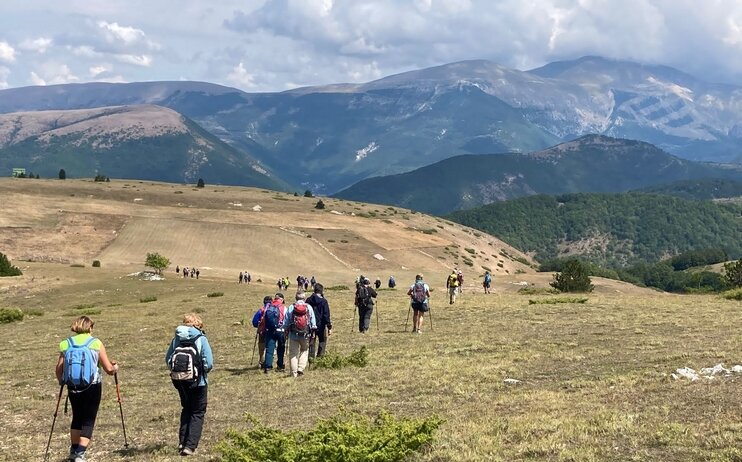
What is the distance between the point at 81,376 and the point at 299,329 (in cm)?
792

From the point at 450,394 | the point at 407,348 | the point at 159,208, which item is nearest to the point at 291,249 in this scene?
the point at 159,208

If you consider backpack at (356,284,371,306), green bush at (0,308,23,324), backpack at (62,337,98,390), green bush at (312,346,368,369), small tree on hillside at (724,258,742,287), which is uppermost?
small tree on hillside at (724,258,742,287)

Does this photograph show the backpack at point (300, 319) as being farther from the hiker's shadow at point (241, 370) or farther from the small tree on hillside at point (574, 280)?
the small tree on hillside at point (574, 280)

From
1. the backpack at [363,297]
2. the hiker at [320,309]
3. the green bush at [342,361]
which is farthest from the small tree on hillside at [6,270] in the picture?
the green bush at [342,361]

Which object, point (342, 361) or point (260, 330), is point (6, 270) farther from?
point (342, 361)

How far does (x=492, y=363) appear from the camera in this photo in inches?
707

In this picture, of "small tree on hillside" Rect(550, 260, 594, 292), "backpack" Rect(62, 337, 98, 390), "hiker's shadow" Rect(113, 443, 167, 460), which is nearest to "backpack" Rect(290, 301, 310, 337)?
"hiker's shadow" Rect(113, 443, 167, 460)

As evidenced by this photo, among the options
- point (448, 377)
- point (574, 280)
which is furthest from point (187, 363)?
point (574, 280)

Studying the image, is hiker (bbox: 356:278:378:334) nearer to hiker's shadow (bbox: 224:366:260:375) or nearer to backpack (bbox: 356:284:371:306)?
backpack (bbox: 356:284:371:306)

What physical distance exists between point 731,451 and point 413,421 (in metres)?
4.69

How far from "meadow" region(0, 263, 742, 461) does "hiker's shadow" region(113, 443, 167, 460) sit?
44 millimetres

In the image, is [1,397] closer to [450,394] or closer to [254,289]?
[450,394]

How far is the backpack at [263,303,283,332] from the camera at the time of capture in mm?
19078

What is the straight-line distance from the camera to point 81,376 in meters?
10.5
